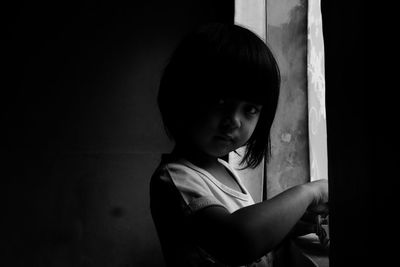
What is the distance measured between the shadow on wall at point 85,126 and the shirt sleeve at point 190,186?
3.44ft

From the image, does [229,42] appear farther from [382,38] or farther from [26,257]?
[26,257]

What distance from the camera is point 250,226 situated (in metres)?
0.46

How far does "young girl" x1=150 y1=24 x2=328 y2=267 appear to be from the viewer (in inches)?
20.8

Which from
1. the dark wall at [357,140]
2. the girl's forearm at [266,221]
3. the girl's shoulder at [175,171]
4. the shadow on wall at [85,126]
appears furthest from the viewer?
the shadow on wall at [85,126]

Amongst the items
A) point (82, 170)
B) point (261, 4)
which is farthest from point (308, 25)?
point (82, 170)

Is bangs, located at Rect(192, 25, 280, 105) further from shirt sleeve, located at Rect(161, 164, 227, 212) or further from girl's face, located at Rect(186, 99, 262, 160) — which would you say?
shirt sleeve, located at Rect(161, 164, 227, 212)

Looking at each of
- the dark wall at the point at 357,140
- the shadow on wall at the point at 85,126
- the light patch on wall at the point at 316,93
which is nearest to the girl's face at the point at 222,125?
the dark wall at the point at 357,140

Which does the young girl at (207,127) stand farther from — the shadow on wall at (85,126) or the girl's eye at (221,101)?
the shadow on wall at (85,126)

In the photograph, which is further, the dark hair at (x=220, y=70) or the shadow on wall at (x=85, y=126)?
the shadow on wall at (x=85, y=126)

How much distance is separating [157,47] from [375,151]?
1.51 m

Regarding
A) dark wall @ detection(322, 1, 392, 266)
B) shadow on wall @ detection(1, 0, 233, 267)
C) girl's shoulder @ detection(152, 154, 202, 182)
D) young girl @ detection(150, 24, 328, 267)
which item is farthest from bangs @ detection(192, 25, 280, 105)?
shadow on wall @ detection(1, 0, 233, 267)

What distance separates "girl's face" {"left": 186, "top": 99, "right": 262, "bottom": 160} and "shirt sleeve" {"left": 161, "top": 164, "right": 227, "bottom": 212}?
59mm

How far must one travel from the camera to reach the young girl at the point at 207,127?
1.73ft

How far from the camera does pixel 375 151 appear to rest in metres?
0.28
